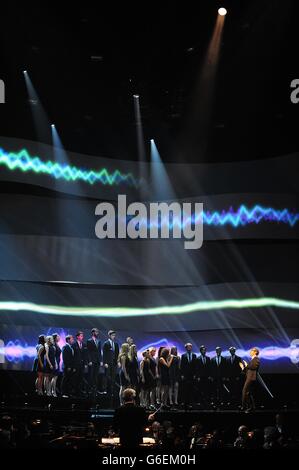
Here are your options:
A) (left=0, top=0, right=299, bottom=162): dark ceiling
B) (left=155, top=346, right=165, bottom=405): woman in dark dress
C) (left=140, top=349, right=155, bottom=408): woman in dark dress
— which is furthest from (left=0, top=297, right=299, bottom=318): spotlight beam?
(left=0, top=0, right=299, bottom=162): dark ceiling

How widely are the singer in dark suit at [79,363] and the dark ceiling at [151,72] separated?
6.63m

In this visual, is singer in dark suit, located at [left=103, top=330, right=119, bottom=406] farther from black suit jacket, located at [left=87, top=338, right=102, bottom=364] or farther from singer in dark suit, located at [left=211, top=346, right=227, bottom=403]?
singer in dark suit, located at [left=211, top=346, right=227, bottom=403]

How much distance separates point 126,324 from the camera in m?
20.2

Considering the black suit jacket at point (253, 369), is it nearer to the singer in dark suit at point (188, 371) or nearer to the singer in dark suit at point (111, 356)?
the singer in dark suit at point (188, 371)

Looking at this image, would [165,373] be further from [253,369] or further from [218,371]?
[253,369]

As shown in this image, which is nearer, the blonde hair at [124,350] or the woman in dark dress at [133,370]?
the blonde hair at [124,350]

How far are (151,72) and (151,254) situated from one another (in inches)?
210

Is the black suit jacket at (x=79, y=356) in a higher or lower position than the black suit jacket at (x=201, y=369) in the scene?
higher

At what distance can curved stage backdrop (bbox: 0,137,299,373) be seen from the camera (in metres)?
19.6

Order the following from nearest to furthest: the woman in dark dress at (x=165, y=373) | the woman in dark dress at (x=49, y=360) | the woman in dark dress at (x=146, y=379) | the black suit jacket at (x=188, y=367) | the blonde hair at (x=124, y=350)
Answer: the woman in dark dress at (x=49, y=360) → the blonde hair at (x=124, y=350) → the woman in dark dress at (x=146, y=379) → the woman in dark dress at (x=165, y=373) → the black suit jacket at (x=188, y=367)

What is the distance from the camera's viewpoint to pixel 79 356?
16.4 meters

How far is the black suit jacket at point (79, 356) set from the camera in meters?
16.3

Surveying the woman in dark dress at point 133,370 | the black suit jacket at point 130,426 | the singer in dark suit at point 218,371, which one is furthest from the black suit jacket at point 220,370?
the black suit jacket at point 130,426
